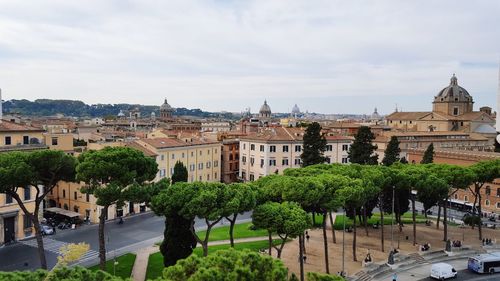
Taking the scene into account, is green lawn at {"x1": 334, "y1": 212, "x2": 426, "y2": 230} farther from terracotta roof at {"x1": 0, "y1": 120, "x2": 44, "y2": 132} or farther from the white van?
terracotta roof at {"x1": 0, "y1": 120, "x2": 44, "y2": 132}

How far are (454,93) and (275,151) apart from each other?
72.6 m

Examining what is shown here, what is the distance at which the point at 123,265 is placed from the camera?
38.8 meters

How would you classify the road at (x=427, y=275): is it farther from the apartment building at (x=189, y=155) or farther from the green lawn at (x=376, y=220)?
the apartment building at (x=189, y=155)

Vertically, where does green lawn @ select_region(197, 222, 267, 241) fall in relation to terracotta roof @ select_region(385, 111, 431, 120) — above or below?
below

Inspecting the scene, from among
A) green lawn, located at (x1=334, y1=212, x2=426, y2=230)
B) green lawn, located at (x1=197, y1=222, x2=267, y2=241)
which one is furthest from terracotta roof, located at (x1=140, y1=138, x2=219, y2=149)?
green lawn, located at (x1=334, y1=212, x2=426, y2=230)

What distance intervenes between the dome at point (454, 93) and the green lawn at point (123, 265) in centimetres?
10972

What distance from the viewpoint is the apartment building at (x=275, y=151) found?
3071 inches

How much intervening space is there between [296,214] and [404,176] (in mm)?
18212

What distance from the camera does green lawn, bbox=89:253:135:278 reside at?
1451 inches

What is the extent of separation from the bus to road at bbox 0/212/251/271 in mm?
28568

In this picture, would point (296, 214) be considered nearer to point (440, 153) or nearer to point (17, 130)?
point (17, 130)

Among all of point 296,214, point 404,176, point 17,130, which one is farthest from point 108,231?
point 404,176

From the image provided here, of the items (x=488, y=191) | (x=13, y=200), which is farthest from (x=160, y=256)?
(x=488, y=191)

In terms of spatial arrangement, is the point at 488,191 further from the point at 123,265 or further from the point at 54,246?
the point at 54,246
